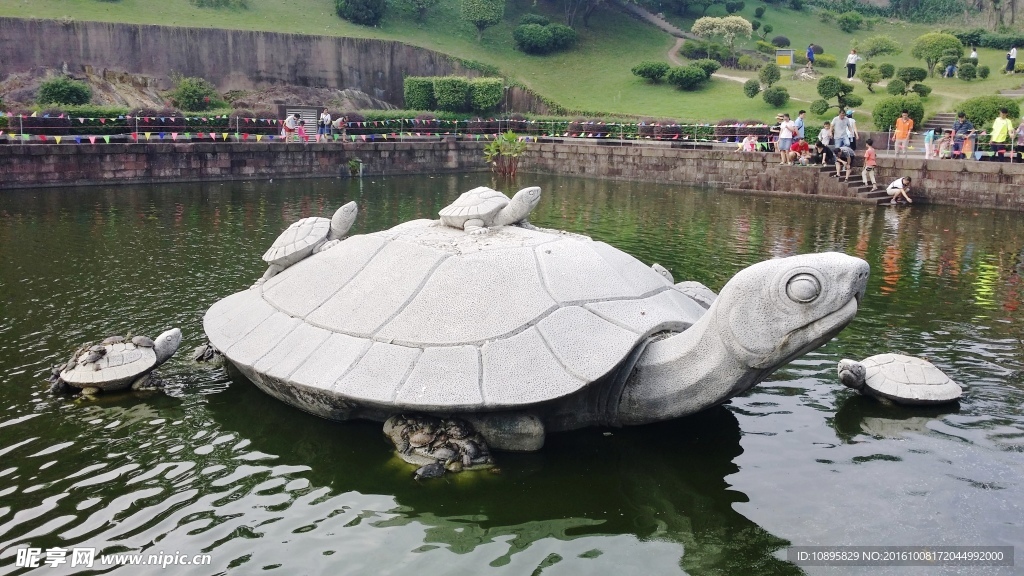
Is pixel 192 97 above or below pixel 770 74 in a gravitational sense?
below

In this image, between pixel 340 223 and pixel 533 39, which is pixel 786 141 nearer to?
pixel 340 223

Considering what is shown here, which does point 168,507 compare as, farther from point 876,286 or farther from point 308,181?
point 308,181

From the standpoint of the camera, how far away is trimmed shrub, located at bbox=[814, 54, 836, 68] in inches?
1764

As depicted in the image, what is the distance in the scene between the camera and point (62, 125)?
82.9 ft

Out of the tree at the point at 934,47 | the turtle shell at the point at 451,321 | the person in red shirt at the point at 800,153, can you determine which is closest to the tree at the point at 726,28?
the tree at the point at 934,47

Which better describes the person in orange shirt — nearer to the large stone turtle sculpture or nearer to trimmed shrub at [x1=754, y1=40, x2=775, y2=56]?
the large stone turtle sculpture

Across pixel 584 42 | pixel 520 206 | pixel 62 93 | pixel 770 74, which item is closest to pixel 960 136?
pixel 770 74

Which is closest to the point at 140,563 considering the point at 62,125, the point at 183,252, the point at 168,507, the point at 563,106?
the point at 168,507

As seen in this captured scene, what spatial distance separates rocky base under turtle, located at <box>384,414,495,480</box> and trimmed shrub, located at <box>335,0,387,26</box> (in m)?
45.6

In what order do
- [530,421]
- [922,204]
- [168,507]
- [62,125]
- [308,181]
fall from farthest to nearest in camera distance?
[308,181] → [62,125] → [922,204] → [530,421] → [168,507]

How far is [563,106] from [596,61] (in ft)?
27.7

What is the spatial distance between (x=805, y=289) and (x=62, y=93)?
109 feet

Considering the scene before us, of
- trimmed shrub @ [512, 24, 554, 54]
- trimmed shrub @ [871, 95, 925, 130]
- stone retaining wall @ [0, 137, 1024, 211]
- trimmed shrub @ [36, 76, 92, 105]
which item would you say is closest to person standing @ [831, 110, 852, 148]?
stone retaining wall @ [0, 137, 1024, 211]

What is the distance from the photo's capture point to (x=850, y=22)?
182ft
